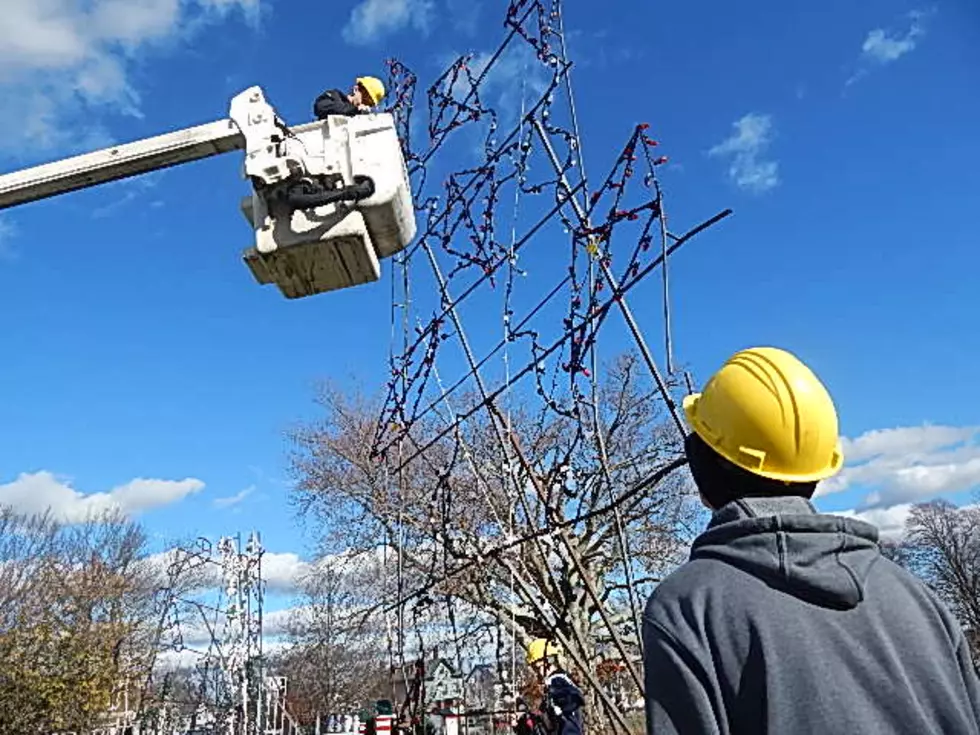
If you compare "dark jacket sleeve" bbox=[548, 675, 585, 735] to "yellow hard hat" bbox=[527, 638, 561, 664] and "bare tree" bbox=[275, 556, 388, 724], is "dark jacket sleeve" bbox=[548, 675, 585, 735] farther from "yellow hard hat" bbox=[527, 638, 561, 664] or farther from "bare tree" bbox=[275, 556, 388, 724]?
"bare tree" bbox=[275, 556, 388, 724]

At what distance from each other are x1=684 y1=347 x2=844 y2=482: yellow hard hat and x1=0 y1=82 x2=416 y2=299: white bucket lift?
1061 mm

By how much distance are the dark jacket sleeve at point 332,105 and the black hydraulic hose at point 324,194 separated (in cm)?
31

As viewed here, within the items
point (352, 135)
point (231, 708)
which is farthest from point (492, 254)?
point (231, 708)

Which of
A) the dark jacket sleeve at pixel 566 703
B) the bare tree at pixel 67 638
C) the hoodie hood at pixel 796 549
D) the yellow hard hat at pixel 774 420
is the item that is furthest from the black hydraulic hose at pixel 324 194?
the bare tree at pixel 67 638

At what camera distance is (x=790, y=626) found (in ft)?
3.47

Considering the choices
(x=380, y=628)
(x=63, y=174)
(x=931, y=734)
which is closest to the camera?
(x=931, y=734)

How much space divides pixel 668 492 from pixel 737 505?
13111 mm

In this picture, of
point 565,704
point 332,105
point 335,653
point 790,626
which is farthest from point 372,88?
point 335,653

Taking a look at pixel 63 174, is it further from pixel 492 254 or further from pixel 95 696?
pixel 95 696

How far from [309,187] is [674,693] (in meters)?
1.50

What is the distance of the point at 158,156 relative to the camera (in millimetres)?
2225

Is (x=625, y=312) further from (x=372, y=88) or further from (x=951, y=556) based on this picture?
(x=951, y=556)

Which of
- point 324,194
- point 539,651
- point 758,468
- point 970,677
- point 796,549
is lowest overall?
point 970,677

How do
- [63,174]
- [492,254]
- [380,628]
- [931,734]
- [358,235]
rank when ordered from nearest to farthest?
[931,734]
[358,235]
[63,174]
[492,254]
[380,628]
